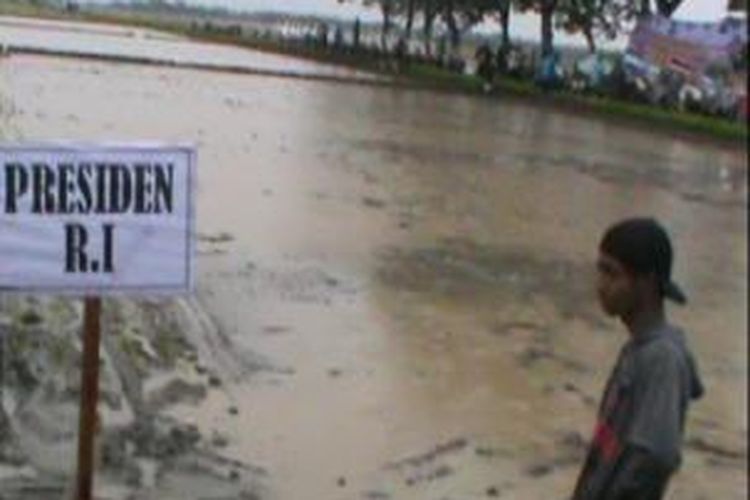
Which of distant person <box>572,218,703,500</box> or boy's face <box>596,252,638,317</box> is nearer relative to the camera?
distant person <box>572,218,703,500</box>

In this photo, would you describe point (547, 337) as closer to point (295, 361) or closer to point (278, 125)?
point (295, 361)

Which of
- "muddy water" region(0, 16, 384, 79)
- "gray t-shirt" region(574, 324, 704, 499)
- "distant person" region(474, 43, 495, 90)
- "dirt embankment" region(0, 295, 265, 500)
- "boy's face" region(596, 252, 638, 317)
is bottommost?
"dirt embankment" region(0, 295, 265, 500)

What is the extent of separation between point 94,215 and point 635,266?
2.02 metres

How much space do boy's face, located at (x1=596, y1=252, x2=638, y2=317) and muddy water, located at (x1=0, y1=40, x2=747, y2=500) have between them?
2.12 feet

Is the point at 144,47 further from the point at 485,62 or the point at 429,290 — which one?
the point at 429,290

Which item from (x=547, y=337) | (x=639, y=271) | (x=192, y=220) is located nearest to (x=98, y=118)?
(x=547, y=337)

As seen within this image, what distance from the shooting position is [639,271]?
110 inches

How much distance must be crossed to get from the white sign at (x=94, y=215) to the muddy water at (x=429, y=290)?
144cm

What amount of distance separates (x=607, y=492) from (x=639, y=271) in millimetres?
352

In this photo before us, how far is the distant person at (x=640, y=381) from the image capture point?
8.86 ft

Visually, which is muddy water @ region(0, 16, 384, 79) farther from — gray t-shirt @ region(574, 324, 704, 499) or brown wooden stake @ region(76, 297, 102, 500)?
gray t-shirt @ region(574, 324, 704, 499)

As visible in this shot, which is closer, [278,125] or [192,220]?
[192,220]

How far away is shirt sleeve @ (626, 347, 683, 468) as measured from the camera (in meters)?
2.69

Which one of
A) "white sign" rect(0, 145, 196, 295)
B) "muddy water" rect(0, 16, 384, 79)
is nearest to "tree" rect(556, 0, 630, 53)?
"white sign" rect(0, 145, 196, 295)
